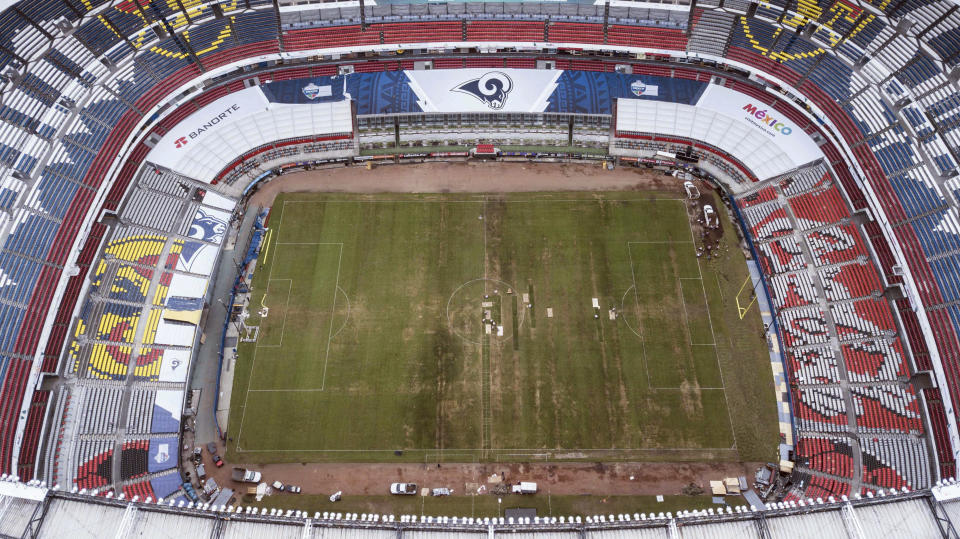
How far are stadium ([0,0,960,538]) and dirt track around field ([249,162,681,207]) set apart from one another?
1.25 ft

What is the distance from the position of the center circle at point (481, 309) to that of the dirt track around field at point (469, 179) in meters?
12.8

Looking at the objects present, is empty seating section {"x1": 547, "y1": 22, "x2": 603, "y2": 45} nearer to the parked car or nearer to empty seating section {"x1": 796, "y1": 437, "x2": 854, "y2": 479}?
empty seating section {"x1": 796, "y1": 437, "x2": 854, "y2": 479}

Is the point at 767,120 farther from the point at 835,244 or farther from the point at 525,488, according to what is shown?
the point at 525,488

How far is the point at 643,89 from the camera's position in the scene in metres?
60.0

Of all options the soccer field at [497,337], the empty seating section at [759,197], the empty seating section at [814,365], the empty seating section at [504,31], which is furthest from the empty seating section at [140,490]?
the empty seating section at [759,197]

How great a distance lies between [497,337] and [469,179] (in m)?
20.1

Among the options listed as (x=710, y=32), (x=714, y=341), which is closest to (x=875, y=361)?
(x=714, y=341)

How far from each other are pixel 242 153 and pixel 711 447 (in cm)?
5413

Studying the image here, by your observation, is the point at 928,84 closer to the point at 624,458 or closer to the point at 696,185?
the point at 696,185

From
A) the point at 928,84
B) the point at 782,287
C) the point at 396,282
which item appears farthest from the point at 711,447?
the point at 928,84

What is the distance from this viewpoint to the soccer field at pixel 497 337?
138 feet

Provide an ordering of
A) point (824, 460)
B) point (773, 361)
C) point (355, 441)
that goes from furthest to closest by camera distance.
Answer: point (773, 361), point (355, 441), point (824, 460)

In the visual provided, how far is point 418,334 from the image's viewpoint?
46.9 metres

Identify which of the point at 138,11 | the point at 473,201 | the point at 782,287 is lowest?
the point at 782,287
